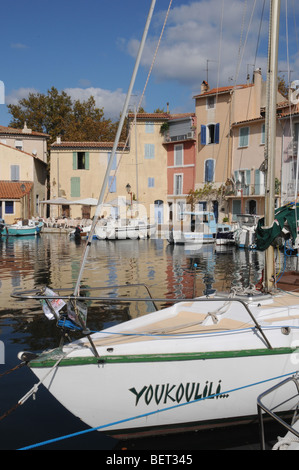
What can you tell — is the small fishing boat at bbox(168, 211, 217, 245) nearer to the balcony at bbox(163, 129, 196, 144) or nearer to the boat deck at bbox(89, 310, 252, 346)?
the balcony at bbox(163, 129, 196, 144)

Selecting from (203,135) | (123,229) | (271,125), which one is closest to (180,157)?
(203,135)

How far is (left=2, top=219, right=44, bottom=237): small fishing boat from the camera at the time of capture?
1596 inches

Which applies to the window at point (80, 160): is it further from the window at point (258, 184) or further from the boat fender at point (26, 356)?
the boat fender at point (26, 356)

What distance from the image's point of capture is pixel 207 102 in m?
44.4

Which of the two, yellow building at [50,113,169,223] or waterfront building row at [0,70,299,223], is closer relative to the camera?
waterfront building row at [0,70,299,223]

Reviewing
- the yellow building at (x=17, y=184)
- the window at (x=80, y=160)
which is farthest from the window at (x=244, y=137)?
the yellow building at (x=17, y=184)

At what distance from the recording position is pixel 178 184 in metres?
48.0

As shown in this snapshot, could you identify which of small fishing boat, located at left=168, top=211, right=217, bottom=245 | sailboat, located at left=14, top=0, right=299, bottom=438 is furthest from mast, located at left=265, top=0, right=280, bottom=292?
small fishing boat, located at left=168, top=211, right=217, bottom=245

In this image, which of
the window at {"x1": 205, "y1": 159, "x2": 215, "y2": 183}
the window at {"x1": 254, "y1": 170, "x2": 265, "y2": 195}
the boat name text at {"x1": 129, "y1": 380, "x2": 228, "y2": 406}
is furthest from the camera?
the window at {"x1": 205, "y1": 159, "x2": 215, "y2": 183}

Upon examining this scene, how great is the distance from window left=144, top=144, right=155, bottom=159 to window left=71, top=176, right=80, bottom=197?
7.88 meters

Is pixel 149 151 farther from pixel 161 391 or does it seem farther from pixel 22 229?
pixel 161 391

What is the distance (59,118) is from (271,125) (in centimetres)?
5171

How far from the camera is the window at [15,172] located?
47.0 m

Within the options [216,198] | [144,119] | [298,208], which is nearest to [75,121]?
[144,119]
